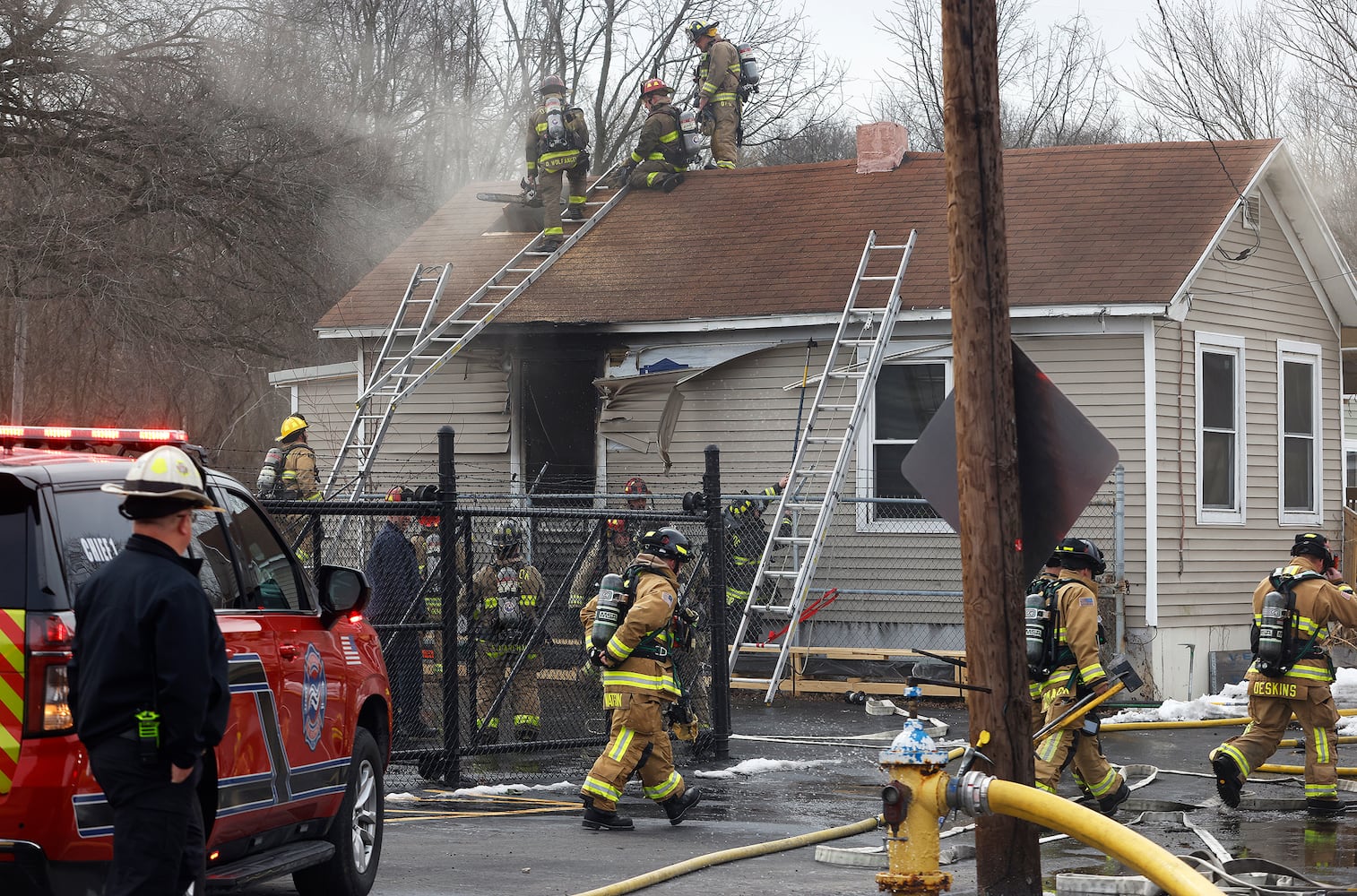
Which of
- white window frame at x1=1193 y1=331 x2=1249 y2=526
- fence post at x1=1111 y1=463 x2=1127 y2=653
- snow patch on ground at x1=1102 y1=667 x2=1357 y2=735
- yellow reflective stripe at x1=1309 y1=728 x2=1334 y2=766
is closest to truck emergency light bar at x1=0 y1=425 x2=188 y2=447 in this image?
yellow reflective stripe at x1=1309 y1=728 x2=1334 y2=766

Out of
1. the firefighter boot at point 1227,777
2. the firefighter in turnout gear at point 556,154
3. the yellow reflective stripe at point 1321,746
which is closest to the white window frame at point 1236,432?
the yellow reflective stripe at point 1321,746

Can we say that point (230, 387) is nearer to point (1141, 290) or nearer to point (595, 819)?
point (1141, 290)

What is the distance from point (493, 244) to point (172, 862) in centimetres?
1602

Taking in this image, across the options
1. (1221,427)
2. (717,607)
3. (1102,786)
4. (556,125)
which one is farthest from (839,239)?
(1102,786)

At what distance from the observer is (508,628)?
481 inches

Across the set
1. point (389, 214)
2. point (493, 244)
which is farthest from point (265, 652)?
point (389, 214)

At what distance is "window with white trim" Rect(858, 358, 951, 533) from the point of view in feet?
54.0

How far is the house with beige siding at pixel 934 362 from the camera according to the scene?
15.7 metres

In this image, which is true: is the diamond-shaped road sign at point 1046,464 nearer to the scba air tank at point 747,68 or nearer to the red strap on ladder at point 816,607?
the red strap on ladder at point 816,607

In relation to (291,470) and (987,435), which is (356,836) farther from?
(291,470)

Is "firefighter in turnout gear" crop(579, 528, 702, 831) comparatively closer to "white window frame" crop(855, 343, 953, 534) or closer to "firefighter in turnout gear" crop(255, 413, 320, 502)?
"firefighter in turnout gear" crop(255, 413, 320, 502)

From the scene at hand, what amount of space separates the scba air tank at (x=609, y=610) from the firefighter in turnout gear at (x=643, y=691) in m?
0.02

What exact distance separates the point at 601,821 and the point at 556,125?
1158cm

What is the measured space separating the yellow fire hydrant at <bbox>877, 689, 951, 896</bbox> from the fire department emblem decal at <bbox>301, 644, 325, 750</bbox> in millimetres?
2181
